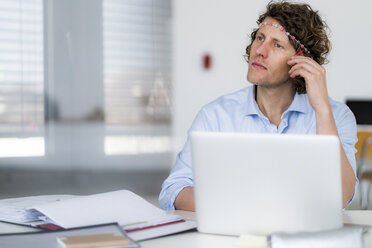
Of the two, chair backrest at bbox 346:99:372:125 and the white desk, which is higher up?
chair backrest at bbox 346:99:372:125

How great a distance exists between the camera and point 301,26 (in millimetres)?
1856

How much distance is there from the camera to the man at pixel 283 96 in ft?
5.50

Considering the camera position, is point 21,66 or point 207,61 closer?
point 21,66

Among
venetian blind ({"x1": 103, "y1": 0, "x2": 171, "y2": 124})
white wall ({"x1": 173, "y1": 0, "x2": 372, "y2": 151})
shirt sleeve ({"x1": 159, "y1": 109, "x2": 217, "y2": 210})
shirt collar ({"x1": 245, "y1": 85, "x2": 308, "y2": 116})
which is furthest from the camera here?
white wall ({"x1": 173, "y1": 0, "x2": 372, "y2": 151})

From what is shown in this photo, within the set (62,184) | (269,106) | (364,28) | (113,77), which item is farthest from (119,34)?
(269,106)

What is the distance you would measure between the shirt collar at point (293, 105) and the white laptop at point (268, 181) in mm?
755

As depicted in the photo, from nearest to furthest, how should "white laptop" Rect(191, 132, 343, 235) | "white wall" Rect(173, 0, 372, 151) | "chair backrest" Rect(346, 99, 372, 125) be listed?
1. "white laptop" Rect(191, 132, 343, 235)
2. "chair backrest" Rect(346, 99, 372, 125)
3. "white wall" Rect(173, 0, 372, 151)

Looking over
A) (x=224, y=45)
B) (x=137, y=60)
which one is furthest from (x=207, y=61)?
(x=137, y=60)

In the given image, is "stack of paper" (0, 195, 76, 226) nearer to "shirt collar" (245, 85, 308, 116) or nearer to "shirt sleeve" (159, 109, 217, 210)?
"shirt sleeve" (159, 109, 217, 210)

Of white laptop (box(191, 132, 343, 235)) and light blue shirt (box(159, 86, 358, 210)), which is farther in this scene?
light blue shirt (box(159, 86, 358, 210))

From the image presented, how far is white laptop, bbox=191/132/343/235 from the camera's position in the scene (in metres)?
0.97

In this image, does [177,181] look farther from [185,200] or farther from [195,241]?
[195,241]

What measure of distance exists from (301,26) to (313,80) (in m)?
0.26

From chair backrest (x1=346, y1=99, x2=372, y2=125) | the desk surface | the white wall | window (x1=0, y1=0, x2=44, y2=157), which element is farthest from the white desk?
the white wall
